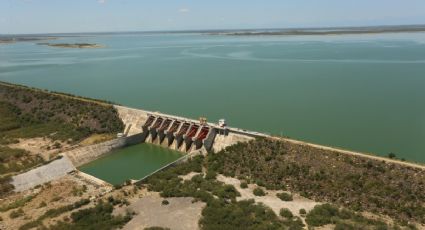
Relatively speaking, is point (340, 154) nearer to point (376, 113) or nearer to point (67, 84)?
point (376, 113)

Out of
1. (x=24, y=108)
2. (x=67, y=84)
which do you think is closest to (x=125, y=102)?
(x=24, y=108)

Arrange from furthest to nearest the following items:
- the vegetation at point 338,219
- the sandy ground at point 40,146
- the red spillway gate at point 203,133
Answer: the red spillway gate at point 203,133
the sandy ground at point 40,146
the vegetation at point 338,219

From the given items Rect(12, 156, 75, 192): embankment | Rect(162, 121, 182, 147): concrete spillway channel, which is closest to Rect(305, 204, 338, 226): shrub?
Rect(162, 121, 182, 147): concrete spillway channel

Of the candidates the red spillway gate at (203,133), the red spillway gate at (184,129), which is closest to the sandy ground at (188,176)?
the red spillway gate at (203,133)

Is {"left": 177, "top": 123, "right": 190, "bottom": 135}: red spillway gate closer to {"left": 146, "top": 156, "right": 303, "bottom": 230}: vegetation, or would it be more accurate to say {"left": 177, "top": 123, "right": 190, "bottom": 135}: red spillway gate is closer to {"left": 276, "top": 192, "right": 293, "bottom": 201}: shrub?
{"left": 146, "top": 156, "right": 303, "bottom": 230}: vegetation

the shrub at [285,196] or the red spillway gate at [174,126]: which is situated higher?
the red spillway gate at [174,126]

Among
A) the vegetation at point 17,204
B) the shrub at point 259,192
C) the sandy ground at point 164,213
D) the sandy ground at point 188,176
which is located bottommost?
the vegetation at point 17,204

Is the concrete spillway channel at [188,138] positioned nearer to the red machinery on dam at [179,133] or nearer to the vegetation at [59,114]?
the red machinery on dam at [179,133]
